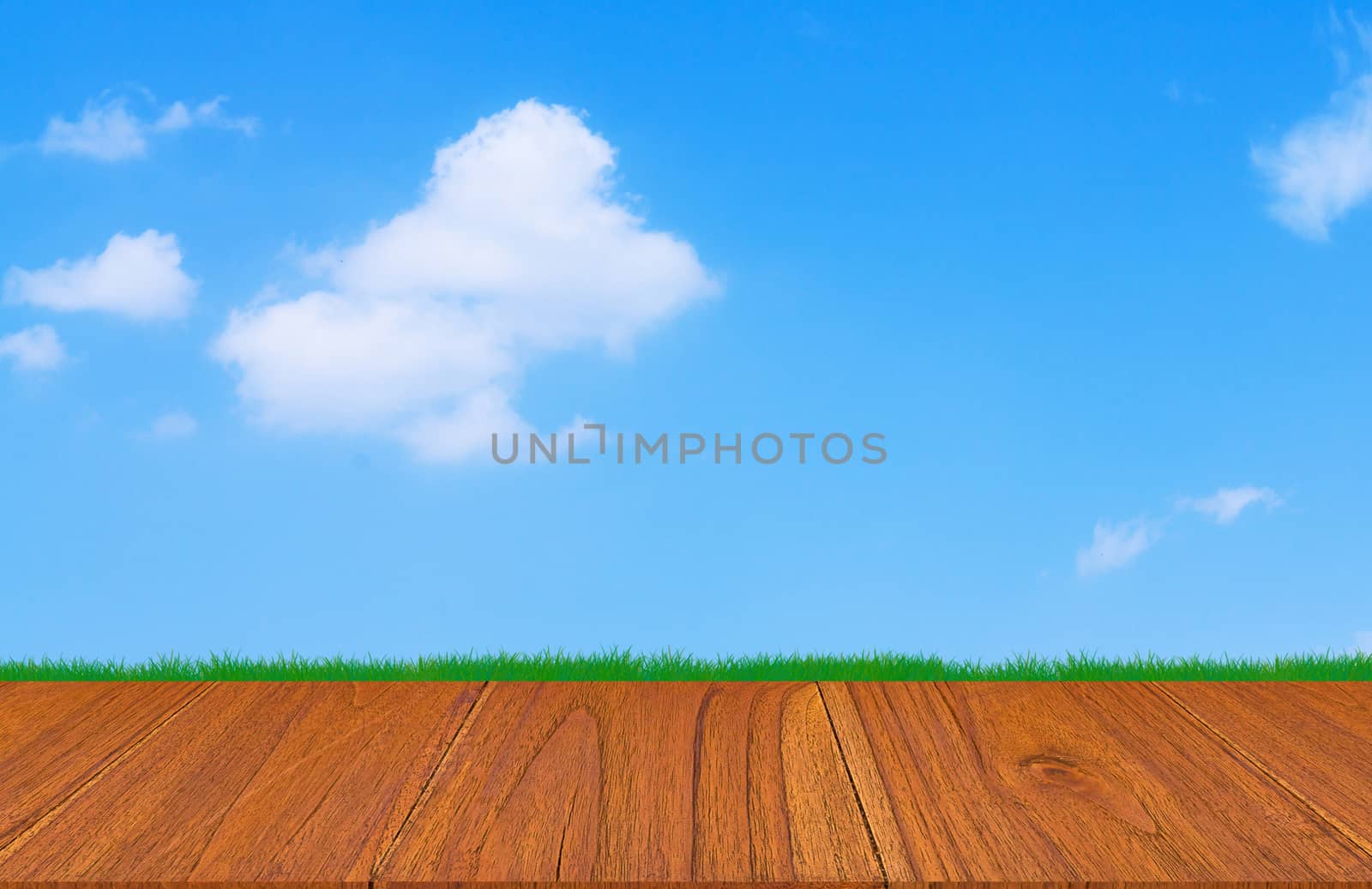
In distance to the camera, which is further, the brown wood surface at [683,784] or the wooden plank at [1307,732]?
the wooden plank at [1307,732]

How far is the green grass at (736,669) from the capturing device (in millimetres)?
2125

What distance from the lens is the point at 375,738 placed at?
137 cm

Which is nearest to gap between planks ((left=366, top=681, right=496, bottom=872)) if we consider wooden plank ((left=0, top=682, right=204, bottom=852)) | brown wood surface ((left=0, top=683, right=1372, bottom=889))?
brown wood surface ((left=0, top=683, right=1372, bottom=889))

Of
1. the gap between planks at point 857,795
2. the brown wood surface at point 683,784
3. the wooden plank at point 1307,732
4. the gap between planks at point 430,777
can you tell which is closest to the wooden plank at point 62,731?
the brown wood surface at point 683,784

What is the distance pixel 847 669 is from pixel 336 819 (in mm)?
1290

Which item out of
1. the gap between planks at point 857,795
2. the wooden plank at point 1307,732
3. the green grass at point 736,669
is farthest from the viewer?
the green grass at point 736,669

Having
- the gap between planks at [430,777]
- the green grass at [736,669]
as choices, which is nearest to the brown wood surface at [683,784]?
the gap between planks at [430,777]

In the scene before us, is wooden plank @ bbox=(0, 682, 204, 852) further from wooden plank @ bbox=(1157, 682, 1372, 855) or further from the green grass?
wooden plank @ bbox=(1157, 682, 1372, 855)

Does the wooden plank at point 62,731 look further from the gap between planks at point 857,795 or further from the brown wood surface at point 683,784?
the gap between planks at point 857,795

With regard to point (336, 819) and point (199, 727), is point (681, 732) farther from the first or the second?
point (199, 727)

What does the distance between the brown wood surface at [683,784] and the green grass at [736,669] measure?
51cm

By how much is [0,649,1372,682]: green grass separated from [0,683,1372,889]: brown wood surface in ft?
1.66

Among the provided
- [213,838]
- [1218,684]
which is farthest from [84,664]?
[1218,684]

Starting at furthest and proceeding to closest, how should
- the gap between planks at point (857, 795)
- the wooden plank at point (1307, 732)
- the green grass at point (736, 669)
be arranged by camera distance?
the green grass at point (736, 669), the wooden plank at point (1307, 732), the gap between planks at point (857, 795)
